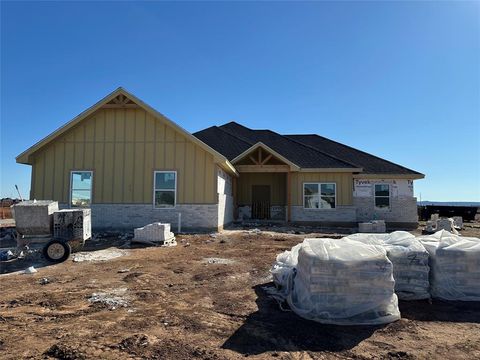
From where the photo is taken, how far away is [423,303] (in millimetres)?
5914

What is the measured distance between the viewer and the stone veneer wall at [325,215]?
790 inches

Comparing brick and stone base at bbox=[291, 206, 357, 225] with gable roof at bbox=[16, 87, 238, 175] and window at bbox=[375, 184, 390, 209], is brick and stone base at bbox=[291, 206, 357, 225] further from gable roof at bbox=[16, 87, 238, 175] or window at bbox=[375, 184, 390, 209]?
gable roof at bbox=[16, 87, 238, 175]

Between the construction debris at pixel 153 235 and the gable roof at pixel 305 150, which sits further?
the gable roof at pixel 305 150

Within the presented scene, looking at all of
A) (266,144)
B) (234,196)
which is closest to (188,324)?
(234,196)

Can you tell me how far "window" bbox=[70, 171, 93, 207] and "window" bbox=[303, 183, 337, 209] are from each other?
11.3m

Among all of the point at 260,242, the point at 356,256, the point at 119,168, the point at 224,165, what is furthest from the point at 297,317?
the point at 119,168

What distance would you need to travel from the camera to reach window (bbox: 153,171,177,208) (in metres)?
15.6

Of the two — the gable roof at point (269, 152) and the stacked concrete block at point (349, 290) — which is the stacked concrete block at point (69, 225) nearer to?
the stacked concrete block at point (349, 290)

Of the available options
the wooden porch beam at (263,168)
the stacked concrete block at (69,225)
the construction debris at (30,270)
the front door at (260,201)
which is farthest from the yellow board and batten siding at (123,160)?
the front door at (260,201)

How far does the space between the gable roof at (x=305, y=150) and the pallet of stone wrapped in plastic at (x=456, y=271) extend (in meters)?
14.0

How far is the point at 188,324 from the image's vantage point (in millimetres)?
→ 4852

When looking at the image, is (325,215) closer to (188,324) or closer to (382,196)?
(382,196)

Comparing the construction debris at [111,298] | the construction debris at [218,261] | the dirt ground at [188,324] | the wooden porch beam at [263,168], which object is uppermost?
the wooden porch beam at [263,168]

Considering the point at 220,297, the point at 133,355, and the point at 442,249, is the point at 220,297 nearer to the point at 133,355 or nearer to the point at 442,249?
the point at 133,355
